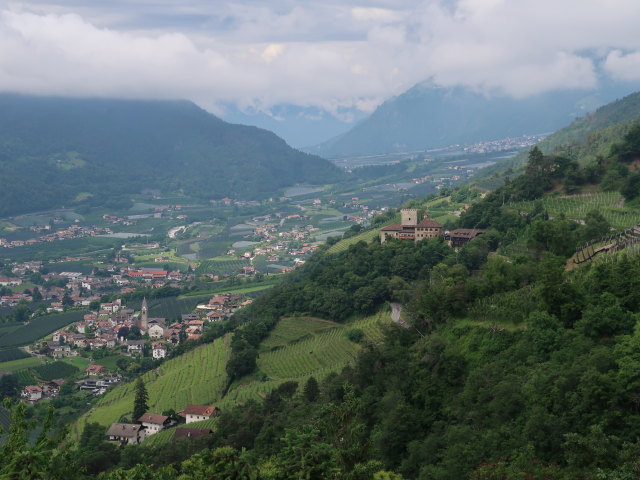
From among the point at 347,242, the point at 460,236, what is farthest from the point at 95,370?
the point at 460,236

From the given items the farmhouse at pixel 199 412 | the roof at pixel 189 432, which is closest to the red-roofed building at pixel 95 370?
the farmhouse at pixel 199 412

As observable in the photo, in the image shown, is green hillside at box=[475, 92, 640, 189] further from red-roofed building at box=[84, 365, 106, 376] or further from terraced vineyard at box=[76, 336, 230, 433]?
red-roofed building at box=[84, 365, 106, 376]

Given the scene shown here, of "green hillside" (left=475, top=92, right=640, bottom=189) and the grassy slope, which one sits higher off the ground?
"green hillside" (left=475, top=92, right=640, bottom=189)

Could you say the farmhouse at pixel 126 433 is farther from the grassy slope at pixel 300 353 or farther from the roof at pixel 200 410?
the roof at pixel 200 410

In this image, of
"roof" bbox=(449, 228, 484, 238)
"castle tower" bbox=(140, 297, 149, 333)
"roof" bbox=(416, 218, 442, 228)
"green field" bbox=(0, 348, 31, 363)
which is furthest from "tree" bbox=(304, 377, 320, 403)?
"green field" bbox=(0, 348, 31, 363)

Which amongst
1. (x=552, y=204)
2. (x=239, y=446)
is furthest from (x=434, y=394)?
(x=552, y=204)

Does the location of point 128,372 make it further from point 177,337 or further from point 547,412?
point 547,412
